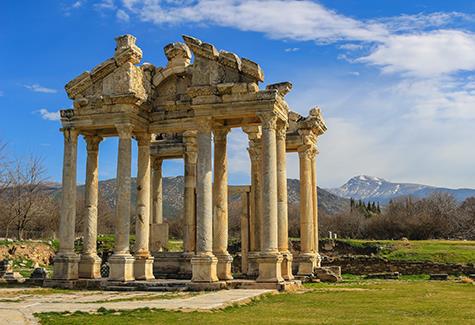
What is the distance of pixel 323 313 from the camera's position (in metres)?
15.1

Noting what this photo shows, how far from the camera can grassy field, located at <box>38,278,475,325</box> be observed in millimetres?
13297

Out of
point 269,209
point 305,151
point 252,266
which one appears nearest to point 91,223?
point 252,266

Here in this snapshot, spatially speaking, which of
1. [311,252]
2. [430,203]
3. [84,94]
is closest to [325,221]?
[430,203]

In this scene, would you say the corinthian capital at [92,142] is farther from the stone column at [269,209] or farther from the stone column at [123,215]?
the stone column at [269,209]

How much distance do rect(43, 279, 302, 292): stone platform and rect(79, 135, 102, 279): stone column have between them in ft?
3.40

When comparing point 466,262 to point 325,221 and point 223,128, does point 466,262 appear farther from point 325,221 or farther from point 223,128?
point 325,221

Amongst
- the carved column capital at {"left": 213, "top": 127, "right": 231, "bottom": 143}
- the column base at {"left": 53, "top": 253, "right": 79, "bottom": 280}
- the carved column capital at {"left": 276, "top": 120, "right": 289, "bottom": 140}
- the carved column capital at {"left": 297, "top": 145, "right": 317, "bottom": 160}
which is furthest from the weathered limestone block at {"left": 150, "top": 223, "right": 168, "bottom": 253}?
the carved column capital at {"left": 276, "top": 120, "right": 289, "bottom": 140}

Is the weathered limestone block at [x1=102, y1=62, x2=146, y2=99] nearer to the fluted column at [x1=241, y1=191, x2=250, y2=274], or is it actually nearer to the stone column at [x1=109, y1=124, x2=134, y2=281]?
the stone column at [x1=109, y1=124, x2=134, y2=281]

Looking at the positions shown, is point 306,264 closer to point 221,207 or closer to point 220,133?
point 221,207

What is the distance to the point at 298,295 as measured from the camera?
2042 centimetres

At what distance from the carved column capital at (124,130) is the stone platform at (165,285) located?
6.38 meters

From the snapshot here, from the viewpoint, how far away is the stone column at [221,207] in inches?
966

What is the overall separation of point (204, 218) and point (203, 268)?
203cm

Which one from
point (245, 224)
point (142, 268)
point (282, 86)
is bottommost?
point (142, 268)
